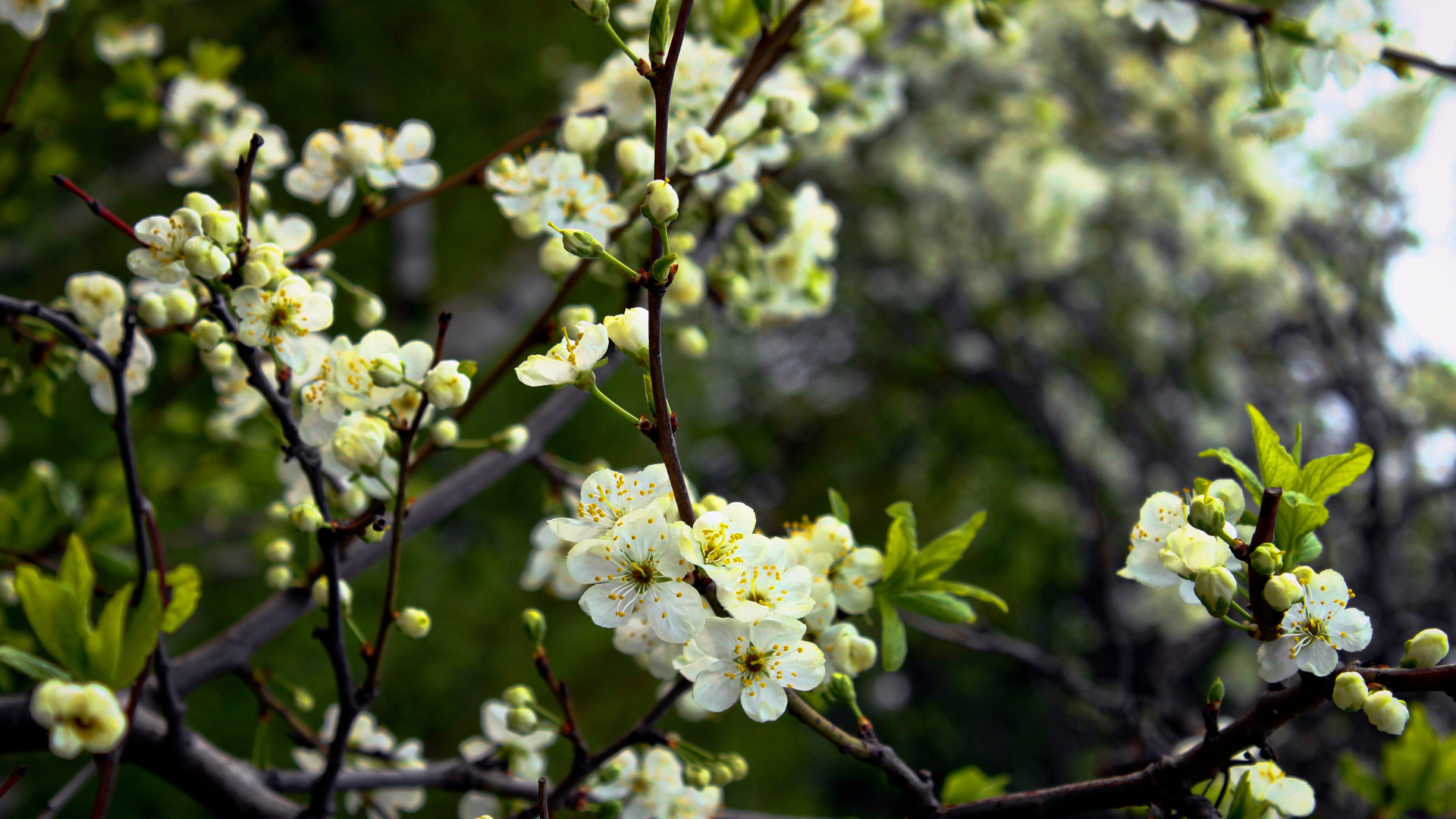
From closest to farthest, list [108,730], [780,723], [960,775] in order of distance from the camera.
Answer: [108,730] → [960,775] → [780,723]

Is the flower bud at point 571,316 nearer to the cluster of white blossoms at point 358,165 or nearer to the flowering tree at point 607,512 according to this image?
the flowering tree at point 607,512

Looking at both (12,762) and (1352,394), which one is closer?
(1352,394)

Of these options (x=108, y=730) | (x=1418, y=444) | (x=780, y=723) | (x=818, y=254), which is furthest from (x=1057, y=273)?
(x=108, y=730)

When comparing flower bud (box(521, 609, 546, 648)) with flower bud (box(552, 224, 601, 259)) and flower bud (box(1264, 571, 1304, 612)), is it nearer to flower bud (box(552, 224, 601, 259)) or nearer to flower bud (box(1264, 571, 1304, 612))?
flower bud (box(552, 224, 601, 259))

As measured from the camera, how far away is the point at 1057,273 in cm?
427

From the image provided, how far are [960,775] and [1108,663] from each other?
2.47 m

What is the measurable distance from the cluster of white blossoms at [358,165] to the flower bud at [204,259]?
32cm

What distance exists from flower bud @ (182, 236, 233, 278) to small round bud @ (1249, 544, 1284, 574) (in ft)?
2.61

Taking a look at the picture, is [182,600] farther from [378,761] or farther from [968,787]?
[968,787]

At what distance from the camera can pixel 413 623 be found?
29.8 inches

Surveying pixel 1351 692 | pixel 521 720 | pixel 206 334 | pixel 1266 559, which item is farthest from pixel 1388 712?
pixel 206 334

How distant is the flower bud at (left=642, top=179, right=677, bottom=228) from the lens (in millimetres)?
537

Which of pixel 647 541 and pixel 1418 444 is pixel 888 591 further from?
pixel 1418 444

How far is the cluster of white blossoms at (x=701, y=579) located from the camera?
561mm
